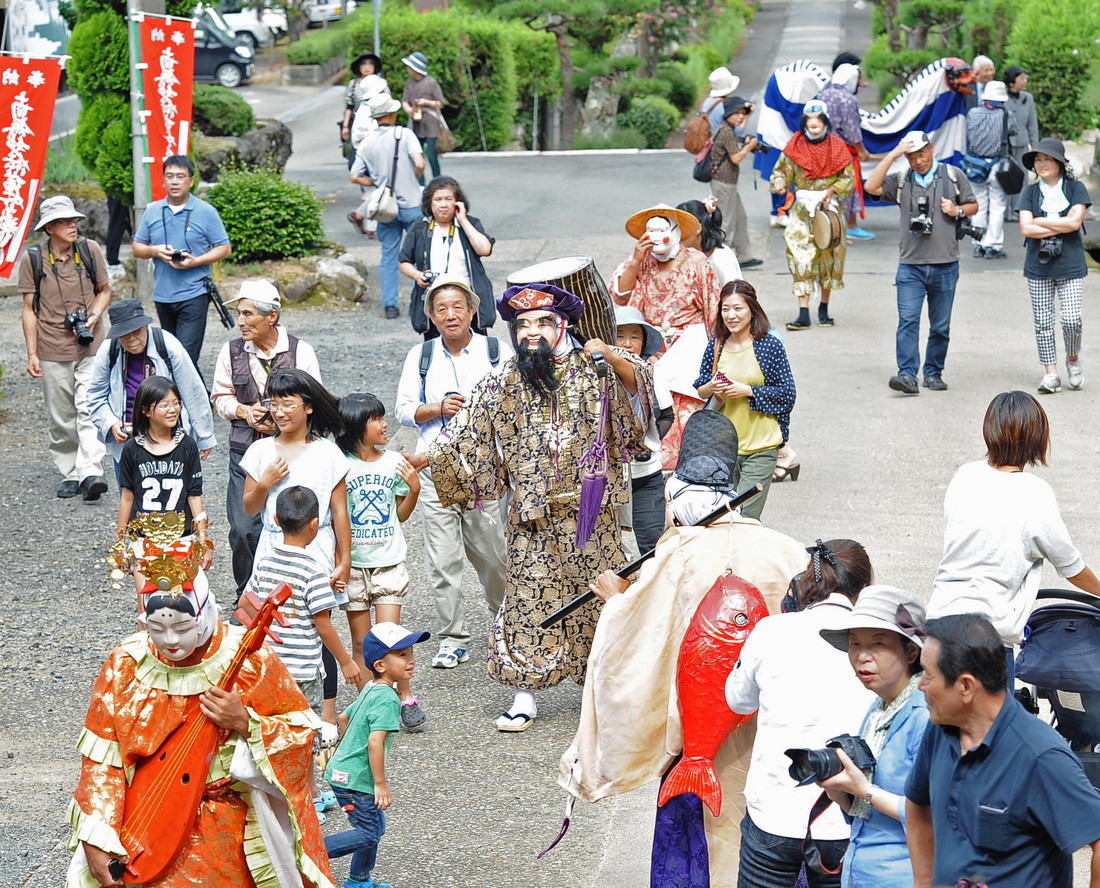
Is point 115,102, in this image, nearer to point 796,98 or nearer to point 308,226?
point 308,226

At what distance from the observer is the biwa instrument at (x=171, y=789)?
4.06 meters

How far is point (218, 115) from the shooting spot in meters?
19.5

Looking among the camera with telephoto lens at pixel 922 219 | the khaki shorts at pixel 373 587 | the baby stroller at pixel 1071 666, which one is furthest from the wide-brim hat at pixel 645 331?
the camera with telephoto lens at pixel 922 219

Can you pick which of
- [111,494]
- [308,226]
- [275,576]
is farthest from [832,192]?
[275,576]

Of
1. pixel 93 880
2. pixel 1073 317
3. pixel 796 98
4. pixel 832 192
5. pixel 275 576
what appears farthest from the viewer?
pixel 796 98

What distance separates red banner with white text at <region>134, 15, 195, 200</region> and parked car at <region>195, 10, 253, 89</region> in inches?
935

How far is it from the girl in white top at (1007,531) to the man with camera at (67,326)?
19.7ft

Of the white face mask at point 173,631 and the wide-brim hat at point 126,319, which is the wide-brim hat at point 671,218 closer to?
the wide-brim hat at point 126,319

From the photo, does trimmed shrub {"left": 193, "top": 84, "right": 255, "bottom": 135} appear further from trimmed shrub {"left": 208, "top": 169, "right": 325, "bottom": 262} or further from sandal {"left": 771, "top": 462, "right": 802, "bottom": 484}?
sandal {"left": 771, "top": 462, "right": 802, "bottom": 484}

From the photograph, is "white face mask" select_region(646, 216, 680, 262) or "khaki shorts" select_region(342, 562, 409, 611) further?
"white face mask" select_region(646, 216, 680, 262)

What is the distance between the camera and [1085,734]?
192 inches

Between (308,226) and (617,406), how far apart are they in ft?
32.9

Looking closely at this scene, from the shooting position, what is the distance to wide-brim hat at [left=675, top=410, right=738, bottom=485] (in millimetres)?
4746

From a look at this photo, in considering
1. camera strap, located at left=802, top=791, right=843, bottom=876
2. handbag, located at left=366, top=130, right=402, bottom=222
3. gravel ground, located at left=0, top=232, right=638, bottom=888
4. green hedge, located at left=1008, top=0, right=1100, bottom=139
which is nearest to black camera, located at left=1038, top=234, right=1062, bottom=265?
gravel ground, located at left=0, top=232, right=638, bottom=888
